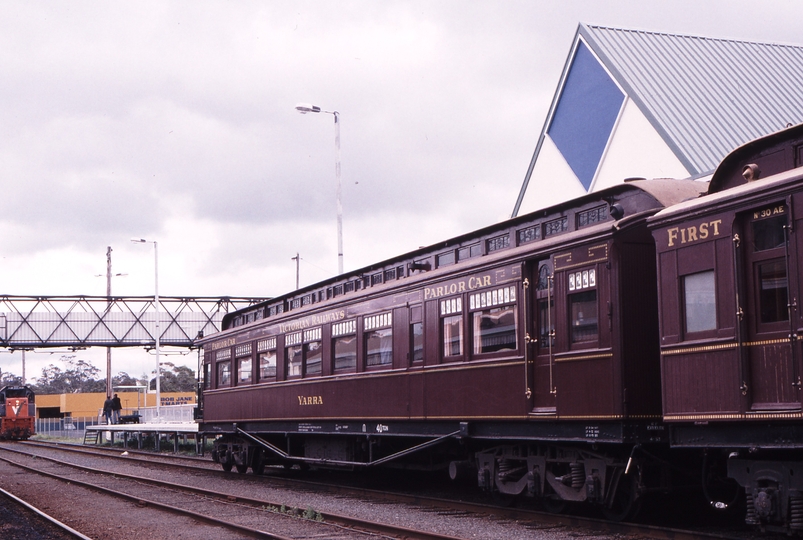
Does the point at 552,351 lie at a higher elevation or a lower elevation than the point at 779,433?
higher

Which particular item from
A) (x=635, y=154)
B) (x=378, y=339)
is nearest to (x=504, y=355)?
(x=378, y=339)

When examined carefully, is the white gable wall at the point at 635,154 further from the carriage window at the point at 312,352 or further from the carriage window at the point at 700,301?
the carriage window at the point at 700,301

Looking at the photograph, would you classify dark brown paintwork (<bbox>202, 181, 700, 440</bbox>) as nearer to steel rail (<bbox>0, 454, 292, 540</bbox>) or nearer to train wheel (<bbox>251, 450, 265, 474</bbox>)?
steel rail (<bbox>0, 454, 292, 540</bbox>)

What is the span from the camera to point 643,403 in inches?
408

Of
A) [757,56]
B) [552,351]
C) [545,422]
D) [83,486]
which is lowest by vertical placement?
[83,486]

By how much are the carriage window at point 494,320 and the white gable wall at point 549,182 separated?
17430 millimetres

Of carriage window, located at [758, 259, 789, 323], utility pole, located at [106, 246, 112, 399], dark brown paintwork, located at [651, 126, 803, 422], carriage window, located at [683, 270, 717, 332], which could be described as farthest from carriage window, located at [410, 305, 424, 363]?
utility pole, located at [106, 246, 112, 399]

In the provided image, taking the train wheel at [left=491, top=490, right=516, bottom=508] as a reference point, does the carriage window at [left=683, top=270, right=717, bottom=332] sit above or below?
above

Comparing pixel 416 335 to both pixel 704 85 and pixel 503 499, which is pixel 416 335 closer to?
pixel 503 499

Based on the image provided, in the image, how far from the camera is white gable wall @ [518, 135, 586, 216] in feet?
99.6

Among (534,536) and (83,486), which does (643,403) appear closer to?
(534,536)

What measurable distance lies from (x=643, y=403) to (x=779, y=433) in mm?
2198

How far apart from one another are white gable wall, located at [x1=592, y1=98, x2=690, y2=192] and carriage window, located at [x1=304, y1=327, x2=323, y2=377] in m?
11.2

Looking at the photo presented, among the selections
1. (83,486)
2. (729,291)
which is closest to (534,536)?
(729,291)
